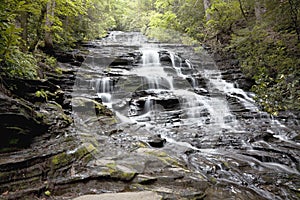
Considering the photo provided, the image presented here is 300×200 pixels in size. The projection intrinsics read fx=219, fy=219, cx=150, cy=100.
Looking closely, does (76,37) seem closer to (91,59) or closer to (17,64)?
(91,59)

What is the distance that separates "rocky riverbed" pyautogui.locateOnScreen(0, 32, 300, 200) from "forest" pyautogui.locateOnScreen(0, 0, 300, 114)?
79 centimetres

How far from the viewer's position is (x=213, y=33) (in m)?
12.9

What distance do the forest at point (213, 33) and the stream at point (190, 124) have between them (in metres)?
0.97

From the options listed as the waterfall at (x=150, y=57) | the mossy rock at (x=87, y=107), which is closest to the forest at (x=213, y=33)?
the mossy rock at (x=87, y=107)

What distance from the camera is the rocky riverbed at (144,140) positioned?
3150 millimetres

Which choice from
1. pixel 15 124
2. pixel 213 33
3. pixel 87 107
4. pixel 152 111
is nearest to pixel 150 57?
pixel 213 33

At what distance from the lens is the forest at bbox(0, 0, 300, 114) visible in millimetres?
4648

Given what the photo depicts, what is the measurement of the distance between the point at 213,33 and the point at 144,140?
389 inches

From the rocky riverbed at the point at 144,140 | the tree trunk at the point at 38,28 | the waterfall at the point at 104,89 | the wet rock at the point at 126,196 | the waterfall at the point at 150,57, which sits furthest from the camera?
the waterfall at the point at 150,57

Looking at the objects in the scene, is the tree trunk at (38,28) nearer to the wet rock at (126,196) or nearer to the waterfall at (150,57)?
the waterfall at (150,57)

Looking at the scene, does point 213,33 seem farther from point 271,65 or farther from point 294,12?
point 294,12

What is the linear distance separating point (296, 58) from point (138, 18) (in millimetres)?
20659

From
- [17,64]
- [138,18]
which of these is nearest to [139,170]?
[17,64]

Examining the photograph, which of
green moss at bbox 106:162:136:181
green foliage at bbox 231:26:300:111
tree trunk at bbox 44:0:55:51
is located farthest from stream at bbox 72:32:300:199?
tree trunk at bbox 44:0:55:51
